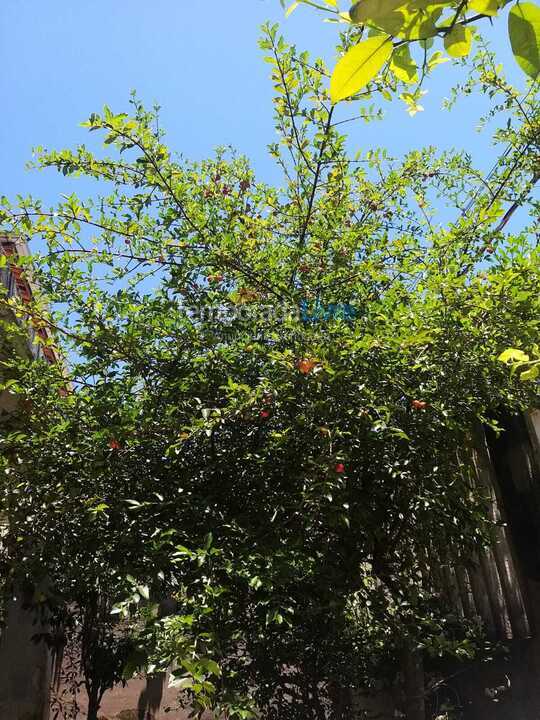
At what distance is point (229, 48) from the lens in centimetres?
271

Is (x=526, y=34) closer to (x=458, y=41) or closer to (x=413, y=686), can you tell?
(x=458, y=41)

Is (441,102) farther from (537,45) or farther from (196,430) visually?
(537,45)

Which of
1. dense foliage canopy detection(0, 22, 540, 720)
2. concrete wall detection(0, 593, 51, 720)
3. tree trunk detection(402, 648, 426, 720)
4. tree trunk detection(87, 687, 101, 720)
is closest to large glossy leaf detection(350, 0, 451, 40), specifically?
dense foliage canopy detection(0, 22, 540, 720)

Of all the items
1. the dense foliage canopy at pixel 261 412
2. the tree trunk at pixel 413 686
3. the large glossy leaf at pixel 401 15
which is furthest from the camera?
the tree trunk at pixel 413 686

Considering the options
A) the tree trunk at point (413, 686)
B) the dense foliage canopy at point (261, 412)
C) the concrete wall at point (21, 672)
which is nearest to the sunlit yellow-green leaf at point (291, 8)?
the dense foliage canopy at point (261, 412)

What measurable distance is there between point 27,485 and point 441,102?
106 inches

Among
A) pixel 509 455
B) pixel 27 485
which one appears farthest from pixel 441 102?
pixel 27 485

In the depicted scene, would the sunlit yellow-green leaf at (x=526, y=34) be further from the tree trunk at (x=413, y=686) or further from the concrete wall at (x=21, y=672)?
the concrete wall at (x=21, y=672)

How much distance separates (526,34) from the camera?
1.56ft

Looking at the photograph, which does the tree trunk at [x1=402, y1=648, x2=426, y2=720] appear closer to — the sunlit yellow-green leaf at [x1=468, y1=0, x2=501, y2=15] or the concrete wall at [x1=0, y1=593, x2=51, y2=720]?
the sunlit yellow-green leaf at [x1=468, y1=0, x2=501, y2=15]

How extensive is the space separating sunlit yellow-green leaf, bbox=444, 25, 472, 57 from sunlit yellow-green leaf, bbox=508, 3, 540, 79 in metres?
0.08

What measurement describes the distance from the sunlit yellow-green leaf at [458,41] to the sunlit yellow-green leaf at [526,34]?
8 centimetres

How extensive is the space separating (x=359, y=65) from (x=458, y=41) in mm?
132

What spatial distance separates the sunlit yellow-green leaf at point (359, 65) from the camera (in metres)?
0.48
